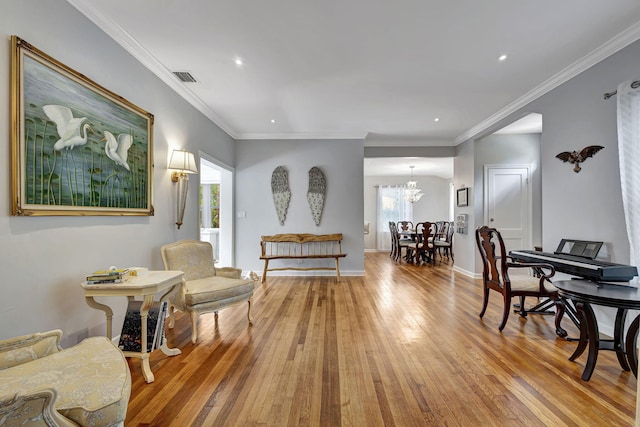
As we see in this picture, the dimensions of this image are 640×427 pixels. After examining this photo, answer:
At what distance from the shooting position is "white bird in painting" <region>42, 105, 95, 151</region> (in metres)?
1.91

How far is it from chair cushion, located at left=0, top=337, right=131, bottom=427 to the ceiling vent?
2.83 m

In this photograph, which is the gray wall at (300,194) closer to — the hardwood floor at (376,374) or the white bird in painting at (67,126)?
the hardwood floor at (376,374)

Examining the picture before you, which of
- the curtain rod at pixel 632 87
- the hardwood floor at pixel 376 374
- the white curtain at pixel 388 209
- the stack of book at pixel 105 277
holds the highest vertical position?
the curtain rod at pixel 632 87

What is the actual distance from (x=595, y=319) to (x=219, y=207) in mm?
5543

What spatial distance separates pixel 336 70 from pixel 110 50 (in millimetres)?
2046

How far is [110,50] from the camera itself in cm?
244

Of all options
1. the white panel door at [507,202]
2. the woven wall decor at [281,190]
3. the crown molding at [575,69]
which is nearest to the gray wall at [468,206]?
the white panel door at [507,202]

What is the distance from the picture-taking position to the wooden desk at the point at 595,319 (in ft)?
6.32

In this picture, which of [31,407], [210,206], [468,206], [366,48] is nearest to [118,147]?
[31,407]

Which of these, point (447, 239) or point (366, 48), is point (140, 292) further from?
point (447, 239)

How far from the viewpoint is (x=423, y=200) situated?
32.9ft

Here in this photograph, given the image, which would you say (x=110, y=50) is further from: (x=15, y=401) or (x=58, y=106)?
(x=15, y=401)

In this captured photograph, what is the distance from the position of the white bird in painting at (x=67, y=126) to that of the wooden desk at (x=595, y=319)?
11.9ft

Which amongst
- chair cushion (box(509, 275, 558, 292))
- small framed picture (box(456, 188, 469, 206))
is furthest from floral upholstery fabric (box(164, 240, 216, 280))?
small framed picture (box(456, 188, 469, 206))
